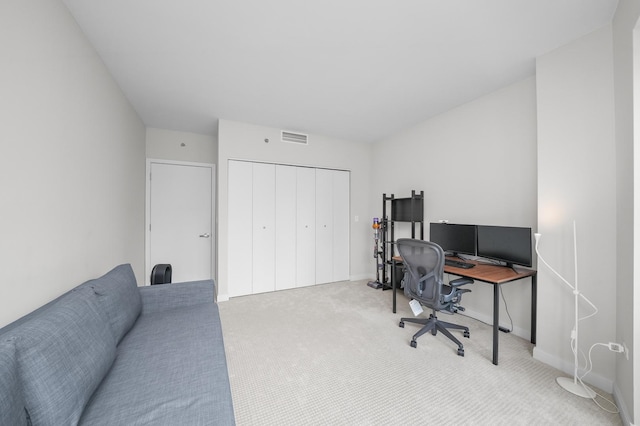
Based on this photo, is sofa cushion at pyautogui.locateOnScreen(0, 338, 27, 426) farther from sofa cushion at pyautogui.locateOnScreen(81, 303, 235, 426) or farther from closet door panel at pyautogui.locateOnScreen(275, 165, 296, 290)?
closet door panel at pyautogui.locateOnScreen(275, 165, 296, 290)

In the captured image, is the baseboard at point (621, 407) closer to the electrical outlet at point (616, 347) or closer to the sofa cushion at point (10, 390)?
the electrical outlet at point (616, 347)

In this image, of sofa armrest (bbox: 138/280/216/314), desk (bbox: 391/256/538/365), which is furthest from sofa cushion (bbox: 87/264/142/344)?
desk (bbox: 391/256/538/365)

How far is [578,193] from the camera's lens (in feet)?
6.35

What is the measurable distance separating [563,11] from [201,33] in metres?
2.64

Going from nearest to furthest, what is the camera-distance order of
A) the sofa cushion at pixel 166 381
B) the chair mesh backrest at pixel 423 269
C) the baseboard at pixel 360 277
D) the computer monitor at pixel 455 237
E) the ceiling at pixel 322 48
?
1. the sofa cushion at pixel 166 381
2. the ceiling at pixel 322 48
3. the chair mesh backrest at pixel 423 269
4. the computer monitor at pixel 455 237
5. the baseboard at pixel 360 277

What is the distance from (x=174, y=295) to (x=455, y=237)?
313 centimetres

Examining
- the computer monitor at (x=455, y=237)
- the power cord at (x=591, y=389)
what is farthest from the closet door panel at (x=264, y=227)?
the power cord at (x=591, y=389)

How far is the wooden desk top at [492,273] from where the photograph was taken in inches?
85.0

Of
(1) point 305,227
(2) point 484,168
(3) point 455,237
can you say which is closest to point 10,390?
(3) point 455,237

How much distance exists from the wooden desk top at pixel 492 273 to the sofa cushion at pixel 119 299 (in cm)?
275

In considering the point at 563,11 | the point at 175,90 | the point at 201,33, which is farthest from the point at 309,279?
the point at 563,11

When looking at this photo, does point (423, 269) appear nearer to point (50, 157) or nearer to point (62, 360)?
point (62, 360)

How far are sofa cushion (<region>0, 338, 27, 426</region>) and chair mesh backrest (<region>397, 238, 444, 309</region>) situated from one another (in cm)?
254

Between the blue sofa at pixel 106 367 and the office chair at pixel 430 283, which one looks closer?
the blue sofa at pixel 106 367
